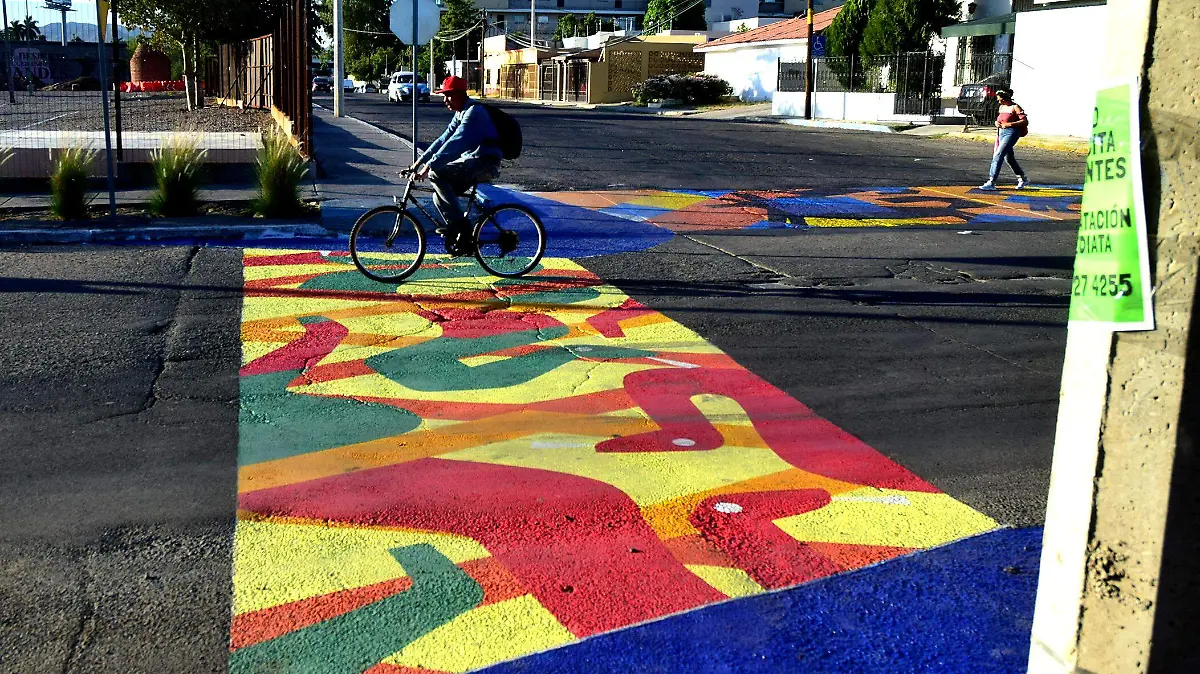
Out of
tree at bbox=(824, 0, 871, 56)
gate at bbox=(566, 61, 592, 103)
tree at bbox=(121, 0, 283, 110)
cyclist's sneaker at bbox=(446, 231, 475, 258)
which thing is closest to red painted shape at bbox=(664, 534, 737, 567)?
cyclist's sneaker at bbox=(446, 231, 475, 258)

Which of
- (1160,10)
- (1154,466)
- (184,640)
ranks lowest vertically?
(184,640)

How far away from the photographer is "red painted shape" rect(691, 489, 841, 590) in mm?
4500

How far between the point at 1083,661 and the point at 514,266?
8.23 meters

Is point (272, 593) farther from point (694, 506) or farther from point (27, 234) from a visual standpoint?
point (27, 234)

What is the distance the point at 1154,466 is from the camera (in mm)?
2564

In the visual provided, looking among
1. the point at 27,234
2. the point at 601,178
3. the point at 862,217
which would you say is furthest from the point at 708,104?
the point at 27,234

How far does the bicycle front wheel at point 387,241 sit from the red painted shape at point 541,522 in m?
4.71

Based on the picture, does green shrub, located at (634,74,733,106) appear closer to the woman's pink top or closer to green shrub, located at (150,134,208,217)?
the woman's pink top

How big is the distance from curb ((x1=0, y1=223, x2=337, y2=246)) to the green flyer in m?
11.0

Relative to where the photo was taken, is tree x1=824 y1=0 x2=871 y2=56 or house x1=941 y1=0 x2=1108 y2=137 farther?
tree x1=824 y1=0 x2=871 y2=56

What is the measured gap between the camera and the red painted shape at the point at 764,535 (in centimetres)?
450

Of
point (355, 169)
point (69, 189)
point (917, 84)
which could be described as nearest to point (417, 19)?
point (355, 169)

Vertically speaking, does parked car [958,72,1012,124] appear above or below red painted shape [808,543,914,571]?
above

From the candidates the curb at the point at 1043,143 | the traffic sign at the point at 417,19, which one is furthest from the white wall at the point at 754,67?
the traffic sign at the point at 417,19
